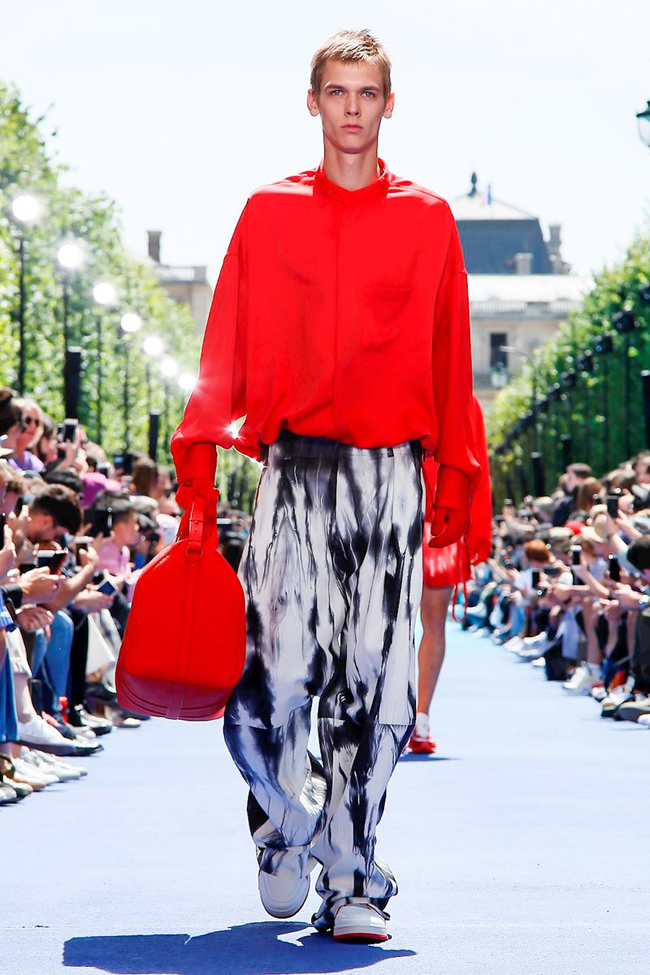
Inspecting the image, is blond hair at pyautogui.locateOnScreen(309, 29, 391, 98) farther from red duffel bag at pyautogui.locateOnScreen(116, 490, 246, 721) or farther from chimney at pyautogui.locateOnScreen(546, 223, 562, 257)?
chimney at pyautogui.locateOnScreen(546, 223, 562, 257)

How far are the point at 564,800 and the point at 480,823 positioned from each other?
36.9 inches

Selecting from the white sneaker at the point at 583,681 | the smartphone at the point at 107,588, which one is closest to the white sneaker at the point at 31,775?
the smartphone at the point at 107,588

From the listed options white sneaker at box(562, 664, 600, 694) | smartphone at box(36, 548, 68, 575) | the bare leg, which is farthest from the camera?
white sneaker at box(562, 664, 600, 694)

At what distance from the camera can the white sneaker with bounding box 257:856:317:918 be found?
5305 millimetres

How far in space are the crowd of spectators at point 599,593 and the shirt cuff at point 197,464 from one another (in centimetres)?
774

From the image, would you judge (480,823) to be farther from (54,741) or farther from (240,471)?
(240,471)

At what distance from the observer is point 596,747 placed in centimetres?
1134

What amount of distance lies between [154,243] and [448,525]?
136554 mm

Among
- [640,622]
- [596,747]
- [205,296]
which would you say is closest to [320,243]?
[596,747]

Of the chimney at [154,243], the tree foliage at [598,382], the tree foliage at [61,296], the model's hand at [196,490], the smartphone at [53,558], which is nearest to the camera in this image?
the model's hand at [196,490]

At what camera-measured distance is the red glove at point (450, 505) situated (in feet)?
18.1

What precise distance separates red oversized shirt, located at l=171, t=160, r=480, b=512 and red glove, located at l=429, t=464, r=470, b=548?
3 cm

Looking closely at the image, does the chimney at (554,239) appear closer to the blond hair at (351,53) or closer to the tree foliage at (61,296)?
the tree foliage at (61,296)

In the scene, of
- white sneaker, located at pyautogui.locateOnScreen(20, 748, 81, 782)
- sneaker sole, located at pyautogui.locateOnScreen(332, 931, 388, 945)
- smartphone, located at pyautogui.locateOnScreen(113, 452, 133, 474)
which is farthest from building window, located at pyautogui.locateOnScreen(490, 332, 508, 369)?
sneaker sole, located at pyautogui.locateOnScreen(332, 931, 388, 945)
